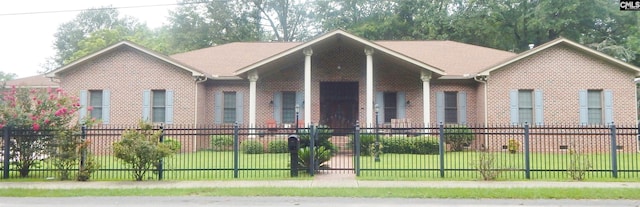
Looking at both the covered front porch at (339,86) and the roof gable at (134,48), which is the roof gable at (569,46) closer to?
the covered front porch at (339,86)

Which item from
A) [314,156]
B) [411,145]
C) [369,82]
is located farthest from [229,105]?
[314,156]

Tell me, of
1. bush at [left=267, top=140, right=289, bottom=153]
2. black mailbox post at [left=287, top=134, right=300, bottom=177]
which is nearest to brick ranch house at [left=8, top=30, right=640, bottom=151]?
bush at [left=267, top=140, right=289, bottom=153]

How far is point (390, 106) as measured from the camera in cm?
2269

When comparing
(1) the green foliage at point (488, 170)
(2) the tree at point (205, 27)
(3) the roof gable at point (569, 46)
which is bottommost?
(1) the green foliage at point (488, 170)

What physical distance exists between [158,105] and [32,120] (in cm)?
915

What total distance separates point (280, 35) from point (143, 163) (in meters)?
41.3

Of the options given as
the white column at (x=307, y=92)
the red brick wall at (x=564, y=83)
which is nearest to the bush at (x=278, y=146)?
the white column at (x=307, y=92)

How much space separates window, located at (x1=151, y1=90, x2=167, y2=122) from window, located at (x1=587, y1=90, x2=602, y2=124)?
1894cm

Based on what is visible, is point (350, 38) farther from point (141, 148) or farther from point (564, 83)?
point (141, 148)

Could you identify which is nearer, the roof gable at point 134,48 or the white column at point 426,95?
the white column at point 426,95

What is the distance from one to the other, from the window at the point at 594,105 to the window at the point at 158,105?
62.1 feet

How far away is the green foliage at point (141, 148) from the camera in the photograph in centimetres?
1110

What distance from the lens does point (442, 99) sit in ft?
73.0

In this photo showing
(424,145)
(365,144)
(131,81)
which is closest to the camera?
(365,144)
